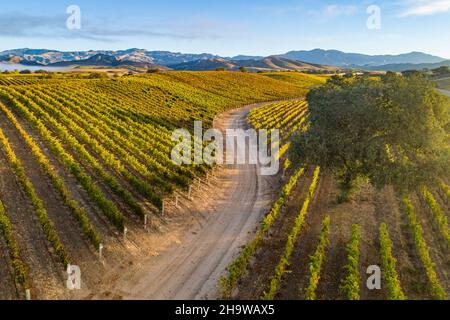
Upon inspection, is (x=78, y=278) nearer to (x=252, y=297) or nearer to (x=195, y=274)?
(x=195, y=274)

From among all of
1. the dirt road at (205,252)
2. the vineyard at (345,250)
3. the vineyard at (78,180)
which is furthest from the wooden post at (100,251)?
the vineyard at (345,250)

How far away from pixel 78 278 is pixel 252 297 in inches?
381

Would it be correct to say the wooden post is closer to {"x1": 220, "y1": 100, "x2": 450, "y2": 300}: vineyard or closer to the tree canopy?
{"x1": 220, "y1": 100, "x2": 450, "y2": 300}: vineyard

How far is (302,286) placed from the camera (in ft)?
61.9

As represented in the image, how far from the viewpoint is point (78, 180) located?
99.0 feet

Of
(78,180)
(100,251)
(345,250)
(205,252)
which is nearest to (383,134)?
(345,250)

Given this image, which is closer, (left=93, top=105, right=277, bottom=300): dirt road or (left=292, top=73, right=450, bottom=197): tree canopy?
(left=93, top=105, right=277, bottom=300): dirt road

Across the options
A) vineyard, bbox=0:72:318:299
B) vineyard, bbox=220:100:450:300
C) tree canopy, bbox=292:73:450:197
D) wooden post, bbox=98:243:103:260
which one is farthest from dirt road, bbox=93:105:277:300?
tree canopy, bbox=292:73:450:197

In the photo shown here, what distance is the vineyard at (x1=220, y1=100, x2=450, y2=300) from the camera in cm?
1830

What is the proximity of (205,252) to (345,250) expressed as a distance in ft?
30.2

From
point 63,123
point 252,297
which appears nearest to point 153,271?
point 252,297

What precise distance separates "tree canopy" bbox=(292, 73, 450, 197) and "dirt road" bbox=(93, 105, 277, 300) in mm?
6853

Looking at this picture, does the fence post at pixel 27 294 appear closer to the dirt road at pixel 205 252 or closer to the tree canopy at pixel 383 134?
the dirt road at pixel 205 252

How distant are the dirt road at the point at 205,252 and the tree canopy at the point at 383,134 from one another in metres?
6.85
